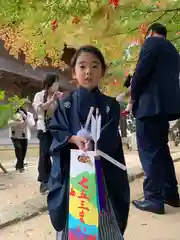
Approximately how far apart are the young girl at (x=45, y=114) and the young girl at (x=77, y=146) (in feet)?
6.51

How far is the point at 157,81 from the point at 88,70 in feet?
3.92

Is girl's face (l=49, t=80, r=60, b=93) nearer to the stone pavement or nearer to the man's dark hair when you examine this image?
the stone pavement

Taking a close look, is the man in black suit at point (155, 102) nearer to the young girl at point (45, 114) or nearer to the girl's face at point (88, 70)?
the girl's face at point (88, 70)

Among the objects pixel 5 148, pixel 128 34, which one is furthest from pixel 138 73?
pixel 5 148

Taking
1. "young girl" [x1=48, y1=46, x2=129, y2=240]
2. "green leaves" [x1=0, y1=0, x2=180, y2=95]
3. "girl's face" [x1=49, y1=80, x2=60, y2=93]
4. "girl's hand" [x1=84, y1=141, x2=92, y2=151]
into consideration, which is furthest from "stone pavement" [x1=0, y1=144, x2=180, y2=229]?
"girl's hand" [x1=84, y1=141, x2=92, y2=151]

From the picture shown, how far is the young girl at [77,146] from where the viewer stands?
172cm

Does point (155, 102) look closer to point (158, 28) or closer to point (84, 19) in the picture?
point (158, 28)

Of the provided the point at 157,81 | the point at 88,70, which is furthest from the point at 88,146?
the point at 157,81

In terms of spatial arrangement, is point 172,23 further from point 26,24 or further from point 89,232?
point 89,232

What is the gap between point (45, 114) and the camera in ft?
12.8

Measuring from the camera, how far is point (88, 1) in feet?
7.18

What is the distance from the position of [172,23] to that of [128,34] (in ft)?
1.88

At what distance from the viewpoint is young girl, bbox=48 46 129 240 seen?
172cm

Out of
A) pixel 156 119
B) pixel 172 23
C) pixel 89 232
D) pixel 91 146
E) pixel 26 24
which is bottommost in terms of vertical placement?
pixel 89 232
